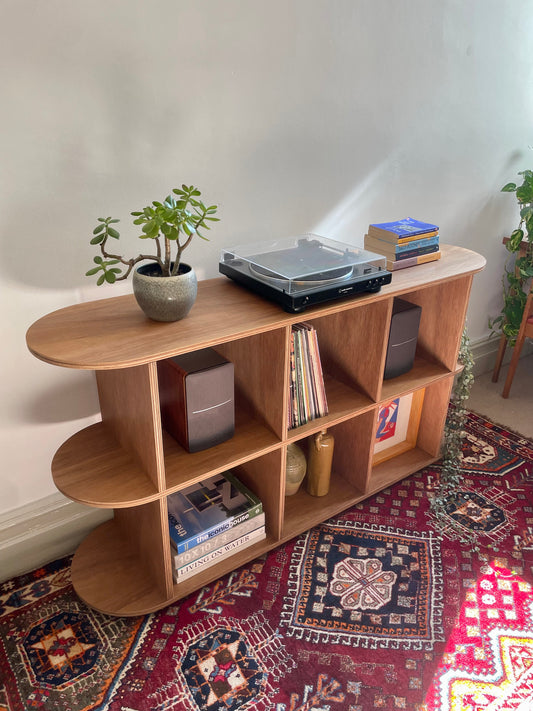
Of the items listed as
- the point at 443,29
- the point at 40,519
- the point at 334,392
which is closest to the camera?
the point at 40,519

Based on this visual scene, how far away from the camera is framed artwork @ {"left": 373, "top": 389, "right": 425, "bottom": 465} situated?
231cm

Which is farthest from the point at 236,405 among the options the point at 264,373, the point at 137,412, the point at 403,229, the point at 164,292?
the point at 403,229

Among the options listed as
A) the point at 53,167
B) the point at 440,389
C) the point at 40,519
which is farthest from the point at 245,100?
the point at 40,519

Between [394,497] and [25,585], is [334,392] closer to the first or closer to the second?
[394,497]

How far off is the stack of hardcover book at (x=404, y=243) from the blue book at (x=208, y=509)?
0.94 m

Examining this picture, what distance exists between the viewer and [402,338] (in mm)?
2111

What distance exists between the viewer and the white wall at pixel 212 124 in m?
1.51

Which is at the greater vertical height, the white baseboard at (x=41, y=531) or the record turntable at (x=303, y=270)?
the record turntable at (x=303, y=270)

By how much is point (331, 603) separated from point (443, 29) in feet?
7.18

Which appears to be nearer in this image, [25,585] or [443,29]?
[25,585]

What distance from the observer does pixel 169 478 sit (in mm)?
1603

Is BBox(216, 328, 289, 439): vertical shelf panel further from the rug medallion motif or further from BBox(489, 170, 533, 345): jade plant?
BBox(489, 170, 533, 345): jade plant

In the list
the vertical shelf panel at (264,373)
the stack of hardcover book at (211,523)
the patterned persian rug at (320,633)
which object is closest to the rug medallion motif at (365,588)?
the patterned persian rug at (320,633)

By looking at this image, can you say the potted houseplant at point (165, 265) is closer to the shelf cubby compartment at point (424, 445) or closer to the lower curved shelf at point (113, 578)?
the lower curved shelf at point (113, 578)
